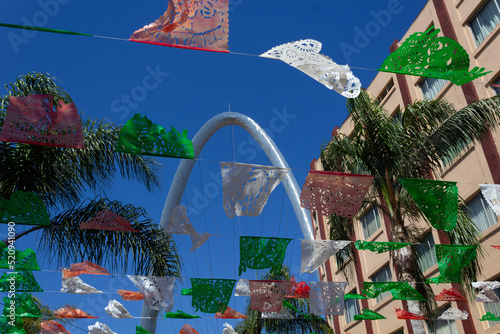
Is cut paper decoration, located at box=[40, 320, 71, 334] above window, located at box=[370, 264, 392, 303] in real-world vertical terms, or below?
below

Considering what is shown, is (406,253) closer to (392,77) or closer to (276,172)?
(276,172)

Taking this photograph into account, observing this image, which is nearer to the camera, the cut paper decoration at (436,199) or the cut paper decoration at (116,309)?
the cut paper decoration at (436,199)

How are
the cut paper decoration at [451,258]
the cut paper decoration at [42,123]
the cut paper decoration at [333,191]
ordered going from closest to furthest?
the cut paper decoration at [42,123] < the cut paper decoration at [333,191] < the cut paper decoration at [451,258]

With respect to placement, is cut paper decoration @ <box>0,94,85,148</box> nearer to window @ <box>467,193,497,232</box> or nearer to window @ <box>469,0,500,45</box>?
window @ <box>467,193,497,232</box>

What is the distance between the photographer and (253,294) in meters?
10.1

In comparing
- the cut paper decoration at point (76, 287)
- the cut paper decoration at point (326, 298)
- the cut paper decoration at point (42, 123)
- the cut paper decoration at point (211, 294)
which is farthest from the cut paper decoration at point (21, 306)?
the cut paper decoration at point (326, 298)

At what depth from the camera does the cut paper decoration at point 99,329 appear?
11202mm

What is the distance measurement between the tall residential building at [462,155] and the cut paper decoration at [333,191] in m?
5.35

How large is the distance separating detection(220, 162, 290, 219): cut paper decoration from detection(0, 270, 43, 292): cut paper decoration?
431cm

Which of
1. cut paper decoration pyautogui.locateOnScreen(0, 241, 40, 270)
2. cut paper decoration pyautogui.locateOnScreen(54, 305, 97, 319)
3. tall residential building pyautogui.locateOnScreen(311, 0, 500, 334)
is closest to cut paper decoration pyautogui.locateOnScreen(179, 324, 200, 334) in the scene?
cut paper decoration pyautogui.locateOnScreen(54, 305, 97, 319)

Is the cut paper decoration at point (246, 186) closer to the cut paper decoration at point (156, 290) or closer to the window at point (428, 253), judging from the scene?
the cut paper decoration at point (156, 290)

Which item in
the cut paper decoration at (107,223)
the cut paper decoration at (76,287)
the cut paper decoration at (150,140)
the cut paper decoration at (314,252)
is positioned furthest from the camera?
the cut paper decoration at (76,287)

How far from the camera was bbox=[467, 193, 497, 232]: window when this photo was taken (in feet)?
56.5

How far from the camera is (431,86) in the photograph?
835 inches
